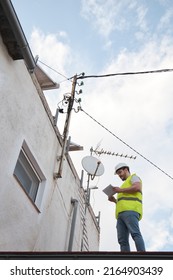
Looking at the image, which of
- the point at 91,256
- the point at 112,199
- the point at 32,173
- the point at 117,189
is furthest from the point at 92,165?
the point at 91,256

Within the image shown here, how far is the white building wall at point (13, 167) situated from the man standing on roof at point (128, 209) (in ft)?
4.95

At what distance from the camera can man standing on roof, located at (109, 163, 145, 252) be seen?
202 inches

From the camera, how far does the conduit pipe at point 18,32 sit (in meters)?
5.03

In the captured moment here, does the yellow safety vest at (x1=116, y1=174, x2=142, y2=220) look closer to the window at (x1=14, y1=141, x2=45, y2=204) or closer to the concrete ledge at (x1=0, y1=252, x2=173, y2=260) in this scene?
the window at (x1=14, y1=141, x2=45, y2=204)

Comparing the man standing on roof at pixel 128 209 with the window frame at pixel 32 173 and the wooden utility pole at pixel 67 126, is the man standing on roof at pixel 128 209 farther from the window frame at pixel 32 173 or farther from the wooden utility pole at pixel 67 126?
the wooden utility pole at pixel 67 126

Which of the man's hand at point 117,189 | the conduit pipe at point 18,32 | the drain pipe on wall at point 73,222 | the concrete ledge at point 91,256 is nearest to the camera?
the concrete ledge at point 91,256

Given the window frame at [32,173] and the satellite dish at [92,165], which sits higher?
the satellite dish at [92,165]

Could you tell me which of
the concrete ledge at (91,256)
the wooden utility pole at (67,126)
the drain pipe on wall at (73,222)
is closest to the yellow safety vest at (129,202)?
the wooden utility pole at (67,126)

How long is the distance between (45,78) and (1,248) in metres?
4.24

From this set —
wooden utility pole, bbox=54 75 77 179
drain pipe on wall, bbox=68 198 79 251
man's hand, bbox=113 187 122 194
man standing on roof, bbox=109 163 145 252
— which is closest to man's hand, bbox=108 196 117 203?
man standing on roof, bbox=109 163 145 252

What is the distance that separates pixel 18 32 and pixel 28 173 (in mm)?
2526
